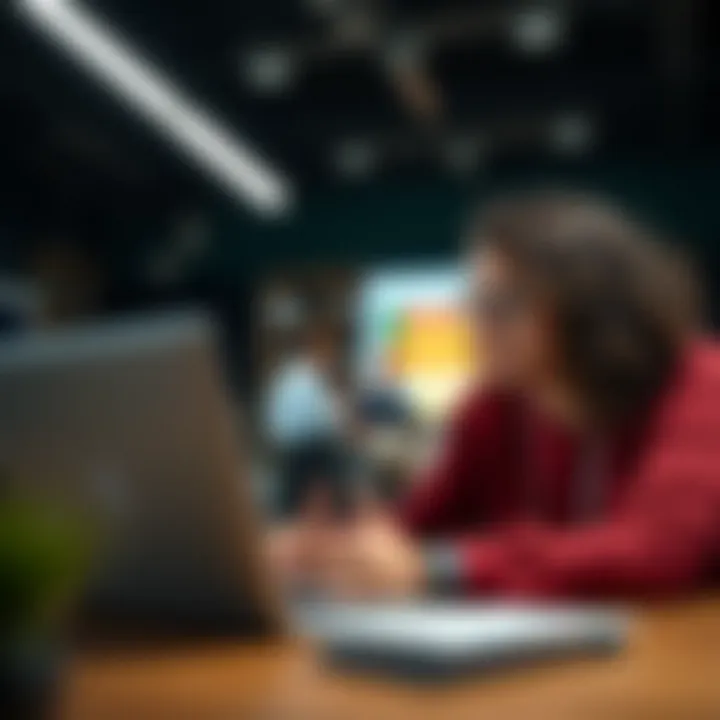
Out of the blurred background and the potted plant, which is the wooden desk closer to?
the potted plant

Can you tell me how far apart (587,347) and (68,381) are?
0.79 m

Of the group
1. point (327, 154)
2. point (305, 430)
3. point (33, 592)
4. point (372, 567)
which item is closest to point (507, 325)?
point (372, 567)

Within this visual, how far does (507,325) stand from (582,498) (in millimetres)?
228

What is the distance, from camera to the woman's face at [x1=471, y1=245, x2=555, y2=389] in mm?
1560

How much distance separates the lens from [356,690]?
28.5 inches

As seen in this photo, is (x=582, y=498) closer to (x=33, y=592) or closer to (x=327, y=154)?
(x=33, y=592)

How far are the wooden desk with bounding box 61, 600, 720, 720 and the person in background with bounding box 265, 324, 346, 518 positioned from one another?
377 cm

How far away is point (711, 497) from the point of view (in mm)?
1287

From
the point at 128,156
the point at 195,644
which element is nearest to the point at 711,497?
the point at 195,644

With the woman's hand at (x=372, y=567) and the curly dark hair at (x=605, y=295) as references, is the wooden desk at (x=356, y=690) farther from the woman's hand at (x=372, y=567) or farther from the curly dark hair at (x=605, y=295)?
the curly dark hair at (x=605, y=295)

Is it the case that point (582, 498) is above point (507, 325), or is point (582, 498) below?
below

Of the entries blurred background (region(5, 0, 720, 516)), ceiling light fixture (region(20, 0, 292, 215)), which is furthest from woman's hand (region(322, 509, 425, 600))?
ceiling light fixture (region(20, 0, 292, 215))

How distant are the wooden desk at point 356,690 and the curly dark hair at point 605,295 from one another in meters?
0.62

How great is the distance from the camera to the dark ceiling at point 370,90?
470cm
